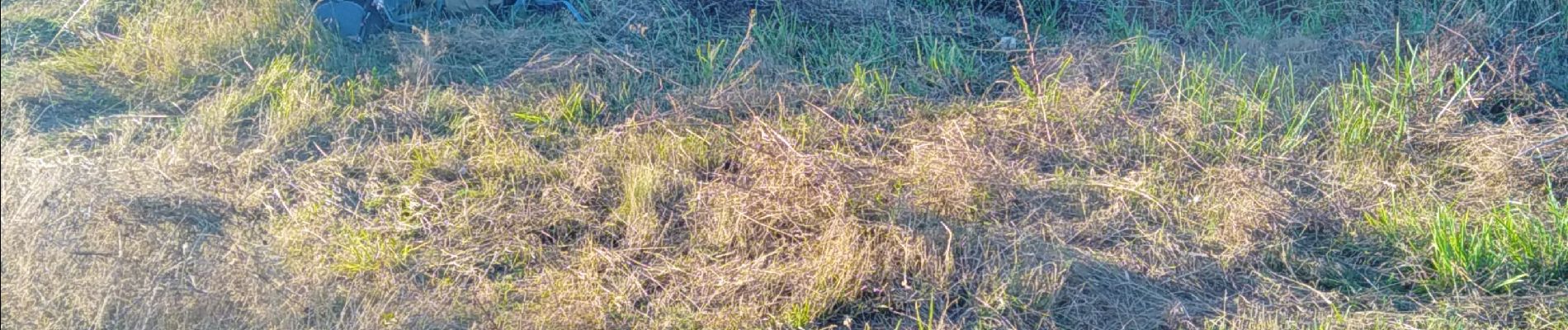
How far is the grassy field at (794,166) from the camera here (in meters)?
3.06

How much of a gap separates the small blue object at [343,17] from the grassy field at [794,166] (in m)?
0.10

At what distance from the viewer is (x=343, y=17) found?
4.60m

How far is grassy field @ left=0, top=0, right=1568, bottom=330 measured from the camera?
306cm

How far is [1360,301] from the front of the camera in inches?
121

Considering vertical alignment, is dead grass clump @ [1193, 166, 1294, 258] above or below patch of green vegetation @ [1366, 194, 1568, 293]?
below

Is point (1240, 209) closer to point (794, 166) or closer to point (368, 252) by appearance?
point (794, 166)

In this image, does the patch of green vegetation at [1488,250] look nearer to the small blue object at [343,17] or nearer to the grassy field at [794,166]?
the grassy field at [794,166]

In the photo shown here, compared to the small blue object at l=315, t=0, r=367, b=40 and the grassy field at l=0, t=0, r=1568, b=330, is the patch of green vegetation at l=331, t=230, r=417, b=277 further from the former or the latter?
the small blue object at l=315, t=0, r=367, b=40

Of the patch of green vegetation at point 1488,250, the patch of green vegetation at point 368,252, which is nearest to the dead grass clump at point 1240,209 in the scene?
the patch of green vegetation at point 1488,250

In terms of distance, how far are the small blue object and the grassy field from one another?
101 millimetres

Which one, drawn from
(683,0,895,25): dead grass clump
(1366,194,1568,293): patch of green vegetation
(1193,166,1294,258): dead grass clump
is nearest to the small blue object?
(683,0,895,25): dead grass clump

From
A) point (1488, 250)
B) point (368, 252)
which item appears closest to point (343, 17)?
point (368, 252)

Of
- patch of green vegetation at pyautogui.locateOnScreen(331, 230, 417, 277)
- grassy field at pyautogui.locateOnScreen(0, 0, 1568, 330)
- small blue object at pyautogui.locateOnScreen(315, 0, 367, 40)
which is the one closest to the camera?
grassy field at pyautogui.locateOnScreen(0, 0, 1568, 330)

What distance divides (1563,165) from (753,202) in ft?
7.31
